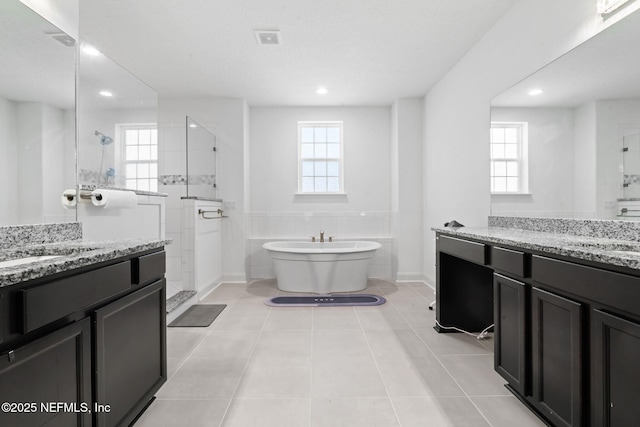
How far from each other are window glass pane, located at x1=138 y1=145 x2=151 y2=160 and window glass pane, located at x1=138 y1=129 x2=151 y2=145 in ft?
0.18

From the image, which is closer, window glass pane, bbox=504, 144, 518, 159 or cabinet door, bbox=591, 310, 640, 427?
cabinet door, bbox=591, 310, 640, 427

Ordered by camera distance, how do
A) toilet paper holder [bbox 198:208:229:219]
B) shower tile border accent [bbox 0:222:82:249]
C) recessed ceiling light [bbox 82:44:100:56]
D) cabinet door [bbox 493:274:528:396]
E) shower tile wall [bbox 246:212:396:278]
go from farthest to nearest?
shower tile wall [bbox 246:212:396:278] → toilet paper holder [bbox 198:208:229:219] → recessed ceiling light [bbox 82:44:100:56] → cabinet door [bbox 493:274:528:396] → shower tile border accent [bbox 0:222:82:249]

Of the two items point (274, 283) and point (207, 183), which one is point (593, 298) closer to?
point (274, 283)

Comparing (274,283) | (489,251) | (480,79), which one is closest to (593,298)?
(489,251)

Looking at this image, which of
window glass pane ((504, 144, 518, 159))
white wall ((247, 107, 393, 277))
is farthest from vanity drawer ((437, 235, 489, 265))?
white wall ((247, 107, 393, 277))

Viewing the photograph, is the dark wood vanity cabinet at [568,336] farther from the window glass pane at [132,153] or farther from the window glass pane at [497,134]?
the window glass pane at [132,153]

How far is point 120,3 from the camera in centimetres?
254

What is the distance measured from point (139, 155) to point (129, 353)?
1791 millimetres

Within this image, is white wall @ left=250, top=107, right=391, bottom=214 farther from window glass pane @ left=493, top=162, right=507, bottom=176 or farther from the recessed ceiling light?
the recessed ceiling light

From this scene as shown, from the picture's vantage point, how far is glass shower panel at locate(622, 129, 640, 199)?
1667 millimetres

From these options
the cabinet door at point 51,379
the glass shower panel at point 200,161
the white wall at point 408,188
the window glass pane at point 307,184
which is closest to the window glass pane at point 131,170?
the glass shower panel at point 200,161

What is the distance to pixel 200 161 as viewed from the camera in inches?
172

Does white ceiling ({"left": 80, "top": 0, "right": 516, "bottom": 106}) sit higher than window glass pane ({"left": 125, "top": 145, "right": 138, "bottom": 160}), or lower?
higher

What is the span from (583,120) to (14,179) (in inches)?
125
